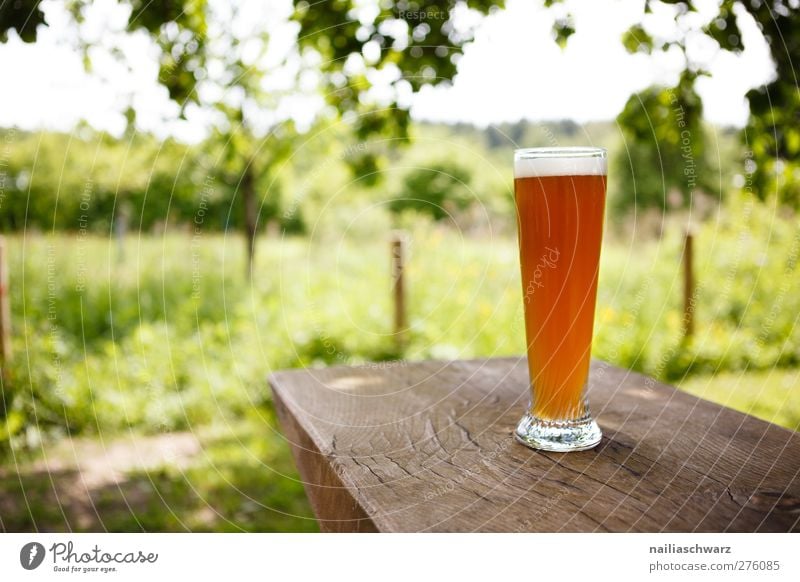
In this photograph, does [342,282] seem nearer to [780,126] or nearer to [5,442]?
[5,442]

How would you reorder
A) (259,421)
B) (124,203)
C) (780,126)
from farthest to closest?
(124,203)
(259,421)
(780,126)

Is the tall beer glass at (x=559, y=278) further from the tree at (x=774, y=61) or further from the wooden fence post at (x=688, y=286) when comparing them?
the wooden fence post at (x=688, y=286)

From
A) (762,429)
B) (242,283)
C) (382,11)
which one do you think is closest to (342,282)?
(242,283)

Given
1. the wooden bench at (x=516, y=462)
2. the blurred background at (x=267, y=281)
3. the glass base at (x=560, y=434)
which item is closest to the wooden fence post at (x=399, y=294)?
the blurred background at (x=267, y=281)

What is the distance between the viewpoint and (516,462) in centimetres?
92

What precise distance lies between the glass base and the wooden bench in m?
0.02

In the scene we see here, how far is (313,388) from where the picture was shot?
4.25ft

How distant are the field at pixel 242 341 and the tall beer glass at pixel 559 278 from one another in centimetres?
129

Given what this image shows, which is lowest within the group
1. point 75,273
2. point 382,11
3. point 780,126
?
point 75,273

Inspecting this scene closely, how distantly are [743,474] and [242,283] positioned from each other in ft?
16.6

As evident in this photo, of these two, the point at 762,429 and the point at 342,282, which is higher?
the point at 762,429

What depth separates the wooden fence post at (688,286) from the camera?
458 cm

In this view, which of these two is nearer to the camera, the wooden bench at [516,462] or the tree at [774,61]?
the wooden bench at [516,462]
